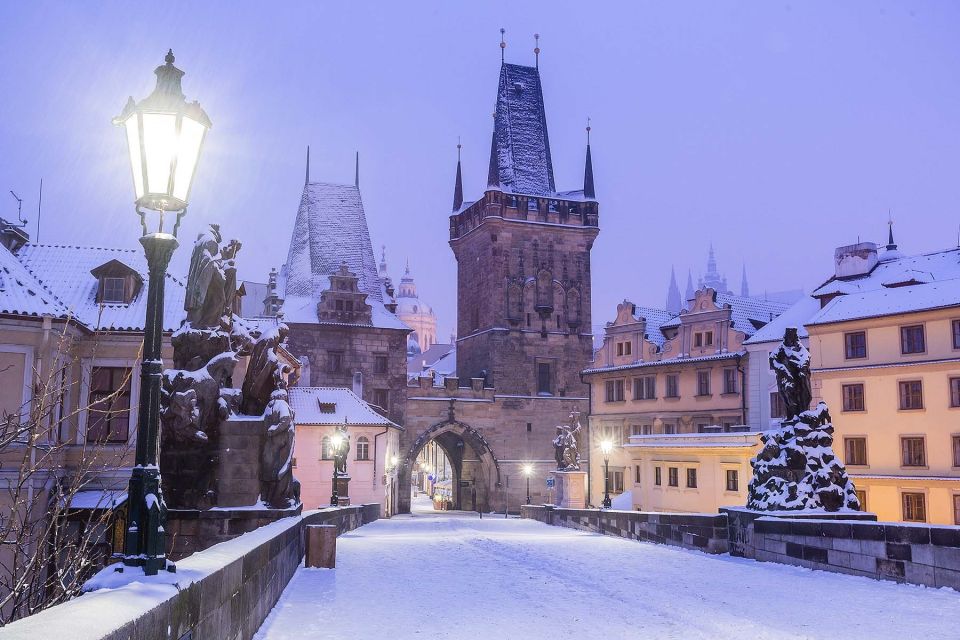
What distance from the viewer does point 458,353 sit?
72.2 meters

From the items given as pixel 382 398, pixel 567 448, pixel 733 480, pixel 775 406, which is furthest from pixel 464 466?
pixel 733 480

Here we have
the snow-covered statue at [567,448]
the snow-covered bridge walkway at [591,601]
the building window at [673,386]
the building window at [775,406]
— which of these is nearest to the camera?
the snow-covered bridge walkway at [591,601]

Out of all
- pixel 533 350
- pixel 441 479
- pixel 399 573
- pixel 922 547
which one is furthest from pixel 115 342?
pixel 441 479

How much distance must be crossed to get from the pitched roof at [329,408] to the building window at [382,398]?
845 centimetres

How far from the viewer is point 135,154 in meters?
6.06

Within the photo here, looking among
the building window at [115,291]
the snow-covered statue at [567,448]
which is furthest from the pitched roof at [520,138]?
the building window at [115,291]

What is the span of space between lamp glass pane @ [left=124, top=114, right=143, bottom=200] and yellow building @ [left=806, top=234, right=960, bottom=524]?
114 feet

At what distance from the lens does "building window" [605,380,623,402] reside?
5550 cm

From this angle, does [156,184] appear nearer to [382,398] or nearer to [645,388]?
[645,388]

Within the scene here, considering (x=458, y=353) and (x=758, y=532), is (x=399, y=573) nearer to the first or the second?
(x=758, y=532)

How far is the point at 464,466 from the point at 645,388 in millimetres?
19111

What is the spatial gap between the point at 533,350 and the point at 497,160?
14.6 meters

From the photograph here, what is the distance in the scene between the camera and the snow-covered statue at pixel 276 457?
14680 millimetres

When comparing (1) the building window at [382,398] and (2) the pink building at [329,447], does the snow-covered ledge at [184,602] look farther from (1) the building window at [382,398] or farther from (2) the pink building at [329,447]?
(1) the building window at [382,398]
